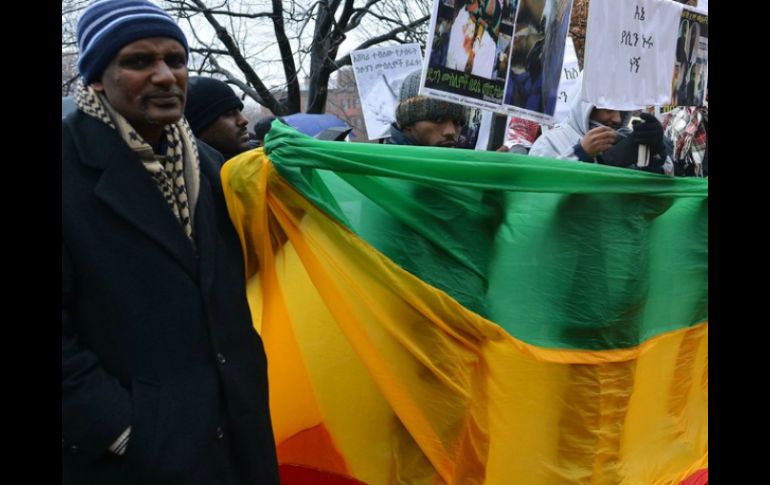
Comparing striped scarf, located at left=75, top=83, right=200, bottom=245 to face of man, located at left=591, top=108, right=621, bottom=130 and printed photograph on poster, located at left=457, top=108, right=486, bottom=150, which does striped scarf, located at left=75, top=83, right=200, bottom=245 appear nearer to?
face of man, located at left=591, top=108, right=621, bottom=130

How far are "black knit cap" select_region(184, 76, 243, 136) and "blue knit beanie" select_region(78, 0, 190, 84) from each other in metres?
1.69

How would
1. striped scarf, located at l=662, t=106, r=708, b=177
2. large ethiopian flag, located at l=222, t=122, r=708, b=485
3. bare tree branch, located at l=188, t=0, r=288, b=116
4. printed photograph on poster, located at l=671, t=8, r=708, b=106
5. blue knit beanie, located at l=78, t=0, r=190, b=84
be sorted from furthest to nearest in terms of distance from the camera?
1. bare tree branch, located at l=188, t=0, r=288, b=116
2. striped scarf, located at l=662, t=106, r=708, b=177
3. printed photograph on poster, located at l=671, t=8, r=708, b=106
4. large ethiopian flag, located at l=222, t=122, r=708, b=485
5. blue knit beanie, located at l=78, t=0, r=190, b=84

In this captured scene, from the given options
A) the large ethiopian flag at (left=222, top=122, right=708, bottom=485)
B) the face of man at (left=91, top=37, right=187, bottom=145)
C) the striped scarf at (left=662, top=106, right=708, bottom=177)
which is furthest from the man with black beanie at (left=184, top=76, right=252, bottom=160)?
the striped scarf at (left=662, top=106, right=708, bottom=177)

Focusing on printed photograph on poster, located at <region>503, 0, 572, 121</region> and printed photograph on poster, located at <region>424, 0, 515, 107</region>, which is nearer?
printed photograph on poster, located at <region>424, 0, 515, 107</region>

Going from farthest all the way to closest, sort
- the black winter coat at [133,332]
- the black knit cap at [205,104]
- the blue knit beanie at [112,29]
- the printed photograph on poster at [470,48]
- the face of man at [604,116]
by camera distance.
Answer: the face of man at [604,116] < the black knit cap at [205,104] < the printed photograph on poster at [470,48] < the blue knit beanie at [112,29] < the black winter coat at [133,332]

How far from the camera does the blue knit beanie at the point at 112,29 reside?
6.87ft

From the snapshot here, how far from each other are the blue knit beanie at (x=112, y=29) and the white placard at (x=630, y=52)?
2.06 m

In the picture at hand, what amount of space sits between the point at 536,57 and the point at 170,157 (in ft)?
7.19

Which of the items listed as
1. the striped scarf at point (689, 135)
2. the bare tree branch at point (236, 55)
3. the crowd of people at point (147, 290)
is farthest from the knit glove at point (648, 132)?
the bare tree branch at point (236, 55)

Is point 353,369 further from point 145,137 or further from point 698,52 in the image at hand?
point 698,52

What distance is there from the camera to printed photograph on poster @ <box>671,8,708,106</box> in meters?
4.23

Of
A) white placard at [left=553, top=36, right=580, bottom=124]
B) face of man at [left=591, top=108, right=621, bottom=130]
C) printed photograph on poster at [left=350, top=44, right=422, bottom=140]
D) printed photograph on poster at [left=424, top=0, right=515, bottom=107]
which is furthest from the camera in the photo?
printed photograph on poster at [left=350, top=44, right=422, bottom=140]

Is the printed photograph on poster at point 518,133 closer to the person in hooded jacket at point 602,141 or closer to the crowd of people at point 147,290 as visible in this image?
the person in hooded jacket at point 602,141

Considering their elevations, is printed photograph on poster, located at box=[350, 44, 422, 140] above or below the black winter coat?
above
